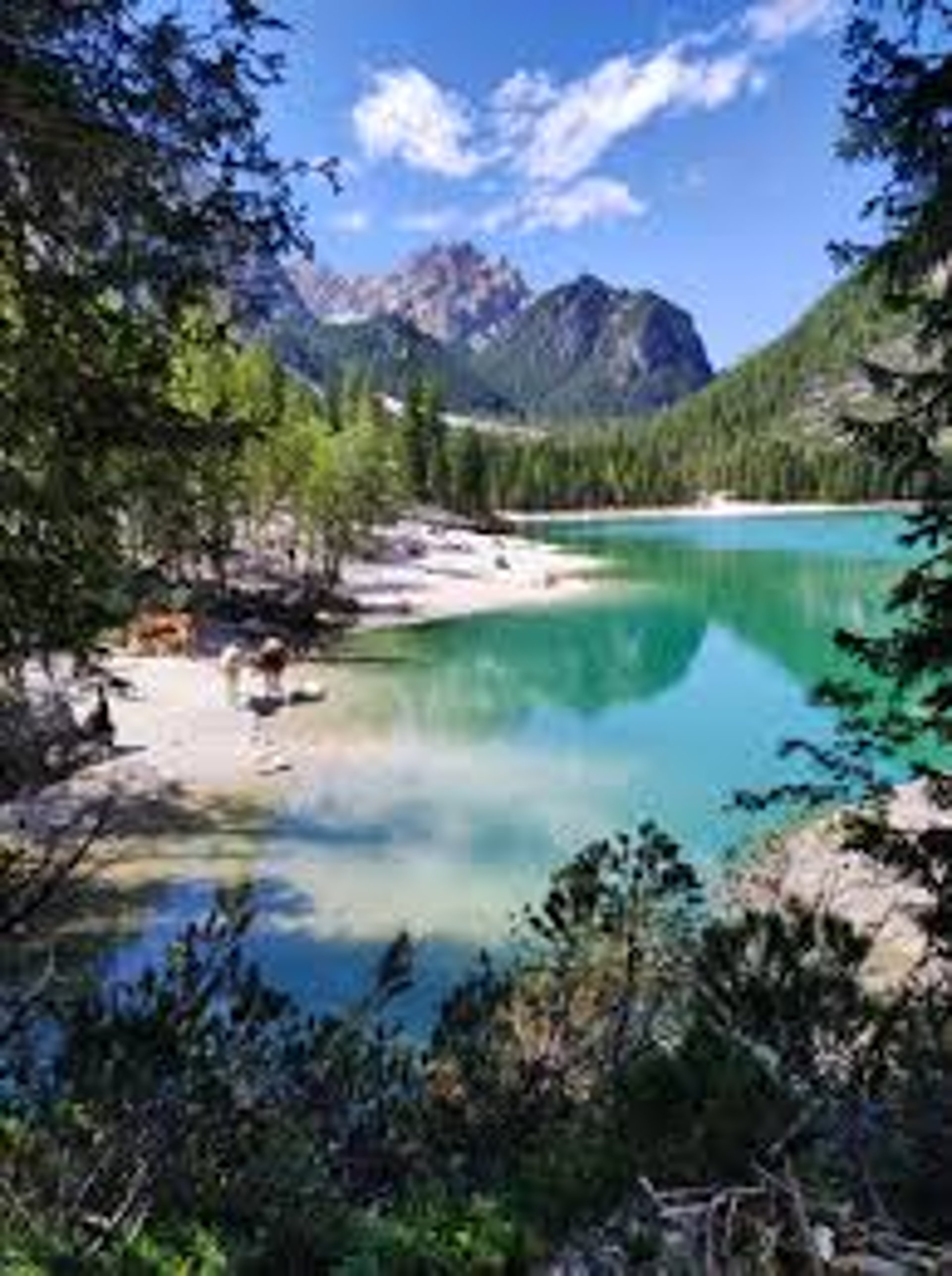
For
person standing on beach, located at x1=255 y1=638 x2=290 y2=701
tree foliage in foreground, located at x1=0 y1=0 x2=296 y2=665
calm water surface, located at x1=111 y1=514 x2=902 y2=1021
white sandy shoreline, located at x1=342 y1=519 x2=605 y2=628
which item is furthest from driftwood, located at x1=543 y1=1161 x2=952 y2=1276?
white sandy shoreline, located at x1=342 y1=519 x2=605 y2=628

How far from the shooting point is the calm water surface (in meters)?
24.5

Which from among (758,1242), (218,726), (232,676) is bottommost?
(218,726)

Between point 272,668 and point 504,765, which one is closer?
point 504,765

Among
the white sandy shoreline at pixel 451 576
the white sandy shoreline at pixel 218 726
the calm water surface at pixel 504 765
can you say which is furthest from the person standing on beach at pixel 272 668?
the white sandy shoreline at pixel 451 576

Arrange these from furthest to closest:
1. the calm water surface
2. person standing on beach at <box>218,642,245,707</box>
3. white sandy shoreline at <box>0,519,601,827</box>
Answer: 1. person standing on beach at <box>218,642,245,707</box>
2. white sandy shoreline at <box>0,519,601,827</box>
3. the calm water surface

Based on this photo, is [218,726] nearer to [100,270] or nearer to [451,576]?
[100,270]

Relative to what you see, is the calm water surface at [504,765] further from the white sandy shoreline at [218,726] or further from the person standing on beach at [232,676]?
the person standing on beach at [232,676]

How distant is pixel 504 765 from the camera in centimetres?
3947

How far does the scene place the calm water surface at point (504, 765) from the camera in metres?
24.5

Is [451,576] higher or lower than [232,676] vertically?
lower

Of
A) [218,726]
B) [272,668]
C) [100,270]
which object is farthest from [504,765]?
[100,270]

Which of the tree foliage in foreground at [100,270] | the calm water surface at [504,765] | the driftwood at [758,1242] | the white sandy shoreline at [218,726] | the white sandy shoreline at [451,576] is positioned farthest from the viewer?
the white sandy shoreline at [451,576]

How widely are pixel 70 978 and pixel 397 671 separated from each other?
45.5 m

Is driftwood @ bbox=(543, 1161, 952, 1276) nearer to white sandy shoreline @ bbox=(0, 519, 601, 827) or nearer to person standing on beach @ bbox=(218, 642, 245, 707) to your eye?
white sandy shoreline @ bbox=(0, 519, 601, 827)
